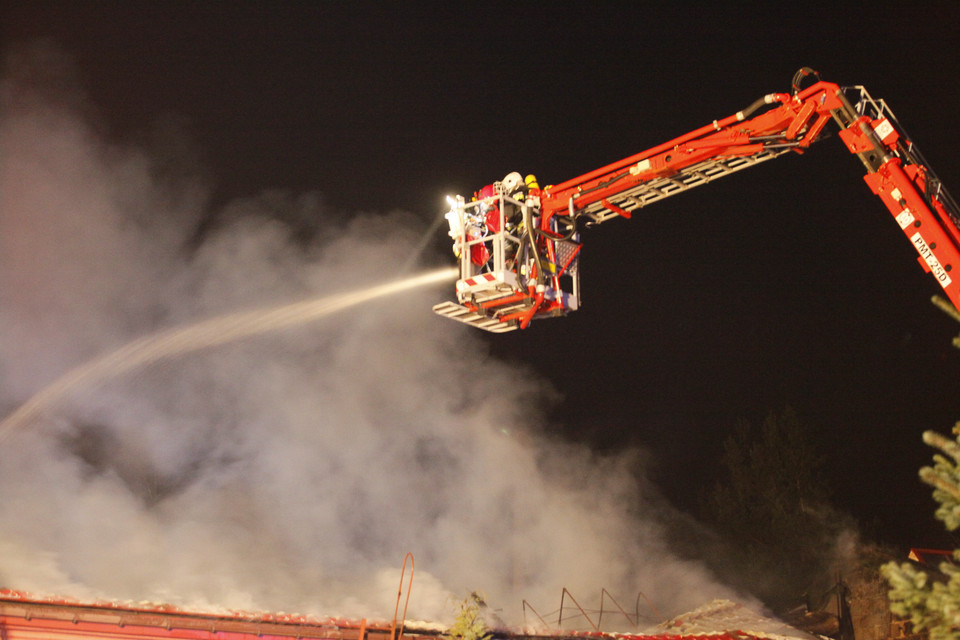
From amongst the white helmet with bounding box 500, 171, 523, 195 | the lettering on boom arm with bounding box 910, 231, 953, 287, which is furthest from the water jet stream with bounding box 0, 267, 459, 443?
the lettering on boom arm with bounding box 910, 231, 953, 287

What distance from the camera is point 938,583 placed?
5617 millimetres

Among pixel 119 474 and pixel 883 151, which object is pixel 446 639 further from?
pixel 119 474

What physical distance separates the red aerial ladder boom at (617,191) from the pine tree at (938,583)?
121 inches

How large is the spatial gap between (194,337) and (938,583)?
45.4 ft

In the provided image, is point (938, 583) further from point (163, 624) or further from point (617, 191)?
point (163, 624)

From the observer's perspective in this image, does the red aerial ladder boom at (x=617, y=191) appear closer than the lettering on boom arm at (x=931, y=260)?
No

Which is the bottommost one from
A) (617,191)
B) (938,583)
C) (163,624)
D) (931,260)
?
(938,583)

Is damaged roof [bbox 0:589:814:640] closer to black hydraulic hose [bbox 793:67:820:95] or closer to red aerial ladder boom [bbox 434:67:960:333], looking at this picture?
red aerial ladder boom [bbox 434:67:960:333]

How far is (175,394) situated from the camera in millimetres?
16266

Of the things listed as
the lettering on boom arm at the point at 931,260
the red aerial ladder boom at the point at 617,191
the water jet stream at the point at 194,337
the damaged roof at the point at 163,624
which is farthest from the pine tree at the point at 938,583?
the water jet stream at the point at 194,337

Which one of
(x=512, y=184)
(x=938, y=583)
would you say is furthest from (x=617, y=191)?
(x=938, y=583)

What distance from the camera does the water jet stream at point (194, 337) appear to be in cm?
1574

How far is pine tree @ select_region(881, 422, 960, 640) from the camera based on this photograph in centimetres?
548

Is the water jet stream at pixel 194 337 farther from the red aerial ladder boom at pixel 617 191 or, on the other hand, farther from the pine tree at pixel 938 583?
the pine tree at pixel 938 583
